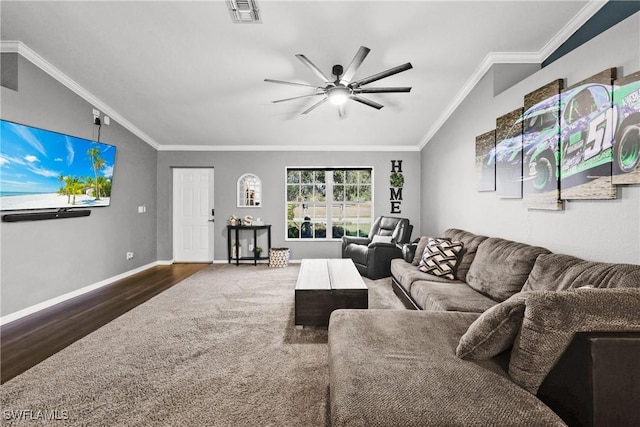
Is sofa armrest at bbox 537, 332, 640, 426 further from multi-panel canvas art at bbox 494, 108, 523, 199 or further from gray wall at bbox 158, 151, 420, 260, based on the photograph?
gray wall at bbox 158, 151, 420, 260

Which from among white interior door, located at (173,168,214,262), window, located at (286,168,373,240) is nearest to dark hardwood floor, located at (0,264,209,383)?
white interior door, located at (173,168,214,262)

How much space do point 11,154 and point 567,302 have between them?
14.8 ft

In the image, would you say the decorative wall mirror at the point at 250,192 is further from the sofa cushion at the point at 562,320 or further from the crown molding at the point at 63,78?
the sofa cushion at the point at 562,320

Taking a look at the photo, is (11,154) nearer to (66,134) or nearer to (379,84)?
(66,134)

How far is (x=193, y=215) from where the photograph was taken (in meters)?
6.35

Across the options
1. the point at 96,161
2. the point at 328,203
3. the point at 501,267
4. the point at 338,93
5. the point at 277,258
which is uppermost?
the point at 338,93

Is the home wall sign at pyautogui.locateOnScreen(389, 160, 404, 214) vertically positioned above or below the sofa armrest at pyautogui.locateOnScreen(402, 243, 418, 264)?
above

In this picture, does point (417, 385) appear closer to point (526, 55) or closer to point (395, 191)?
point (526, 55)

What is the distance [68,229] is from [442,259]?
178 inches

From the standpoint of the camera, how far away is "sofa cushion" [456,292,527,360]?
4.10ft

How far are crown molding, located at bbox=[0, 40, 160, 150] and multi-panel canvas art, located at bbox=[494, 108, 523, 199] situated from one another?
198 inches

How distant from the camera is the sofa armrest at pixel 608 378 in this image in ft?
3.49

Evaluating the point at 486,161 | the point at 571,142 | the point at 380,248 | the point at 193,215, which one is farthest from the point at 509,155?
the point at 193,215

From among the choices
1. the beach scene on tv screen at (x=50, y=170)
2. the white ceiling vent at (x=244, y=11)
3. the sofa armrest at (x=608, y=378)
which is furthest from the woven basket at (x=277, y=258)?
the sofa armrest at (x=608, y=378)
